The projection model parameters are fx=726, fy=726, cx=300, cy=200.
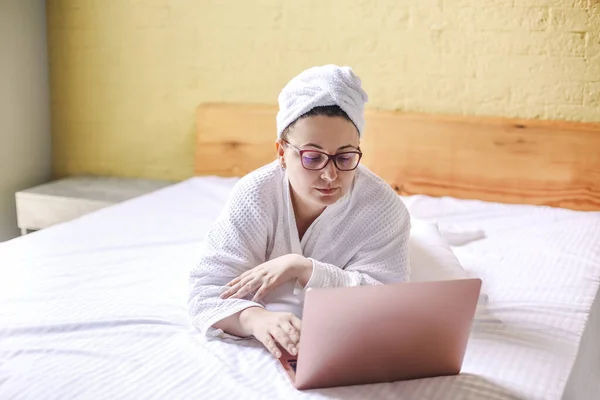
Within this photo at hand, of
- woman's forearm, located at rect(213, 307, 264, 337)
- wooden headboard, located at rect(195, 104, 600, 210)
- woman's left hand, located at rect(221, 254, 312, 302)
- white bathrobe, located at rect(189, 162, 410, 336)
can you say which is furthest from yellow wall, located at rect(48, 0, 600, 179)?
woman's forearm, located at rect(213, 307, 264, 337)

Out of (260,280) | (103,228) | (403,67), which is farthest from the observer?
(403,67)

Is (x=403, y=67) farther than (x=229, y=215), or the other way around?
(x=403, y=67)

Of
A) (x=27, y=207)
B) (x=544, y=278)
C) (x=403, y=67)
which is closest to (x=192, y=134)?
(x=27, y=207)

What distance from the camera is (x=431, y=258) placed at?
1.61 m

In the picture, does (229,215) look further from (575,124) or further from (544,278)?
(575,124)

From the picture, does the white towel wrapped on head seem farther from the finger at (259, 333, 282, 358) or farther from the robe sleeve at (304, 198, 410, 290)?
the finger at (259, 333, 282, 358)

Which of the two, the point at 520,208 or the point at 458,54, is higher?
the point at 458,54

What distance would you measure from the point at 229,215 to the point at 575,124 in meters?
1.34

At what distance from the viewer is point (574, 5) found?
7.25 feet

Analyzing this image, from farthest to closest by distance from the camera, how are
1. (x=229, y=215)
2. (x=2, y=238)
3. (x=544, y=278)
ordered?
(x=2, y=238)
(x=544, y=278)
(x=229, y=215)

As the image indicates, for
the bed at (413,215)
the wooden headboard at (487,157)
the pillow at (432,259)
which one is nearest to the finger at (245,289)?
the bed at (413,215)

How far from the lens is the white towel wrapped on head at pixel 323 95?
1.28 meters

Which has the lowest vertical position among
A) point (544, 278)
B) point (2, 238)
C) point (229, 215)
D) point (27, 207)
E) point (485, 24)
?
point (2, 238)

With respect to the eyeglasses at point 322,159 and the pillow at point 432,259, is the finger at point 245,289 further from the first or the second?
the pillow at point 432,259
